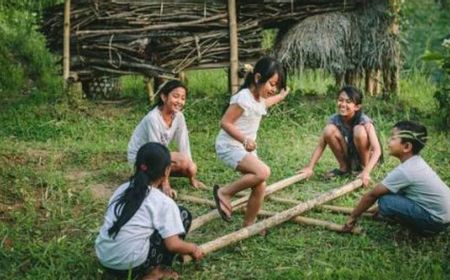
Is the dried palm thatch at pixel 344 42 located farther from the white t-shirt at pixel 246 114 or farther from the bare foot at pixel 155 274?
the bare foot at pixel 155 274

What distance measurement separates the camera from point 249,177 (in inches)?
174

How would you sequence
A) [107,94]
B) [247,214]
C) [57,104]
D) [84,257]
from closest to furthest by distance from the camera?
[84,257], [247,214], [57,104], [107,94]

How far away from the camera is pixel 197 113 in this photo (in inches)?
330

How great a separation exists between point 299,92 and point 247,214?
16.0ft

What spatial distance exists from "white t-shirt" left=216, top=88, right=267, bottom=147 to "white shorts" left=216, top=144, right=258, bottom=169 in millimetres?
27

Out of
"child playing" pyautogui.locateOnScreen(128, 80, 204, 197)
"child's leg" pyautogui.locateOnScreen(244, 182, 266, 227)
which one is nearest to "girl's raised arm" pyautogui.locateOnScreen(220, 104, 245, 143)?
"child's leg" pyautogui.locateOnScreen(244, 182, 266, 227)

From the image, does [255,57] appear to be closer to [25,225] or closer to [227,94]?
[227,94]

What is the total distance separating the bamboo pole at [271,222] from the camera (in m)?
3.98

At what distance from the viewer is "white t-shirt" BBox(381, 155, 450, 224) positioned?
4.21 m

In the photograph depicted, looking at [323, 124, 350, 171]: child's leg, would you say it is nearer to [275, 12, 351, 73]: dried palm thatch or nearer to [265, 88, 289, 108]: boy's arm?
[265, 88, 289, 108]: boy's arm

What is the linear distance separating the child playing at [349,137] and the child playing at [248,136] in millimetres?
1150

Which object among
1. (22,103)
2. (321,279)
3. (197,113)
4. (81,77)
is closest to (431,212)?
(321,279)

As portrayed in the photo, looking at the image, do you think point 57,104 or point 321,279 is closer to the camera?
point 321,279

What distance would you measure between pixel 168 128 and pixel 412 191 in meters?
2.09
